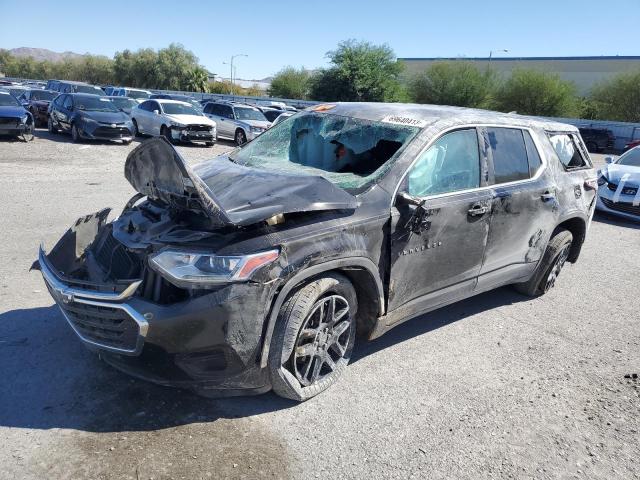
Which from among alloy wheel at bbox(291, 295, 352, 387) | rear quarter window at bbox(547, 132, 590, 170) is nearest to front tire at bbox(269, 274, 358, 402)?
alloy wheel at bbox(291, 295, 352, 387)

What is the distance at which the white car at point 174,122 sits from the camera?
60.5 feet

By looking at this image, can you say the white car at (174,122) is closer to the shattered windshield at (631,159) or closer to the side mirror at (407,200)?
the shattered windshield at (631,159)

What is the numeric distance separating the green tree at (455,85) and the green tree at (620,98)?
424 inches

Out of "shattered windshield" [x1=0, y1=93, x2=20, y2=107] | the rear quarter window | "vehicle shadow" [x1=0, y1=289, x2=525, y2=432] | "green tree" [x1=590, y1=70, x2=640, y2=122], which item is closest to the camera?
"vehicle shadow" [x1=0, y1=289, x2=525, y2=432]

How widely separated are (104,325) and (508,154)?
11.4 ft

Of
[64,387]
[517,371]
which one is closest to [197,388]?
[64,387]

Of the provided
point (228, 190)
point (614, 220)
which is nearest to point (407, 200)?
point (228, 190)

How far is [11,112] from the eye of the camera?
49.7 ft

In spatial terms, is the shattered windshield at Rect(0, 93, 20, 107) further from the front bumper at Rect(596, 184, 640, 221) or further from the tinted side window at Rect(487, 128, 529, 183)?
the front bumper at Rect(596, 184, 640, 221)

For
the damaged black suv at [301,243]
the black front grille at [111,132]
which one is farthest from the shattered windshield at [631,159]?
the black front grille at [111,132]

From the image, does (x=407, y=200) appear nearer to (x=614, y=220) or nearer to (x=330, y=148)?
(x=330, y=148)

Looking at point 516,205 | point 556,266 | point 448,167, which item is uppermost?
point 448,167

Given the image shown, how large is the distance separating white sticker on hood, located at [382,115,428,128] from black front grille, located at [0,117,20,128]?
15.0 metres

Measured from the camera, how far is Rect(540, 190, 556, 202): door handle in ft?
15.1
